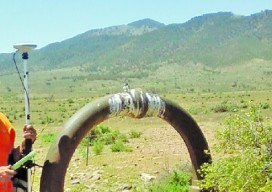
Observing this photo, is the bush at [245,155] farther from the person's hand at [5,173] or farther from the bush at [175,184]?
the bush at [175,184]

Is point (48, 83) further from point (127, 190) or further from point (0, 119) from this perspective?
point (0, 119)

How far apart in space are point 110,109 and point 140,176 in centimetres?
746

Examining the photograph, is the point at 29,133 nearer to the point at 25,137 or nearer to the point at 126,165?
the point at 25,137

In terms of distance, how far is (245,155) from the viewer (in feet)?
24.7

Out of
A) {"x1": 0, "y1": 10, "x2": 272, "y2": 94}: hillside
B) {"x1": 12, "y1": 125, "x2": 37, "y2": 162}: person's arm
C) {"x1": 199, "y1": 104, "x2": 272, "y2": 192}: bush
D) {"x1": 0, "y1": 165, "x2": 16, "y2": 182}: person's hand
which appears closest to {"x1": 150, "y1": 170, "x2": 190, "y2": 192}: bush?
{"x1": 199, "y1": 104, "x2": 272, "y2": 192}: bush

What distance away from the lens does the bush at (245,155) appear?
7.35m

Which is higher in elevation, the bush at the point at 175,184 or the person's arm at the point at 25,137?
the person's arm at the point at 25,137

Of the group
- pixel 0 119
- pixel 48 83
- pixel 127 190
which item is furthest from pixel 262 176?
pixel 48 83

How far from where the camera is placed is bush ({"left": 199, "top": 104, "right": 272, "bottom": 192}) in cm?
735

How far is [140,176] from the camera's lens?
15.8 meters

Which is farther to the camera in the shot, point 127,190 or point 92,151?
point 92,151

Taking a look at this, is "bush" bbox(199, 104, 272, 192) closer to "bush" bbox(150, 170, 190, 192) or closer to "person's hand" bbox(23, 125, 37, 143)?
"person's hand" bbox(23, 125, 37, 143)

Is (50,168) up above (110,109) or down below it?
below

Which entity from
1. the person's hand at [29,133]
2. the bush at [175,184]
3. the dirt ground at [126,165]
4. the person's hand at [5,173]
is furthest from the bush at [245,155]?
the dirt ground at [126,165]
